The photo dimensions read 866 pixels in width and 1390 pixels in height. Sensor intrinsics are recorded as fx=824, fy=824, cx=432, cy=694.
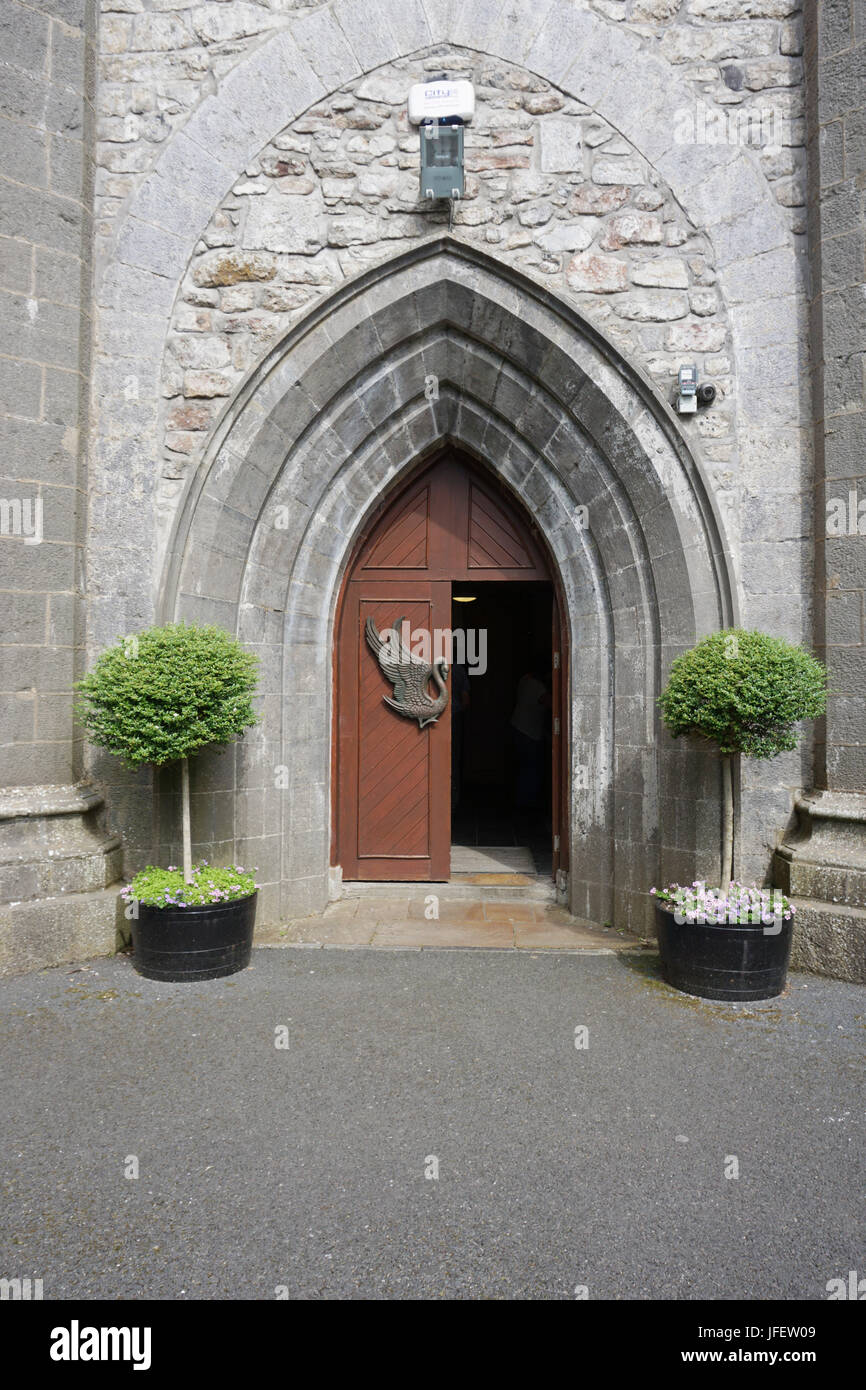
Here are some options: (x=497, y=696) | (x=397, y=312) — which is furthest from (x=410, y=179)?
(x=497, y=696)

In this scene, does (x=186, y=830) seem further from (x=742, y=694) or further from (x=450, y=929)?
(x=742, y=694)

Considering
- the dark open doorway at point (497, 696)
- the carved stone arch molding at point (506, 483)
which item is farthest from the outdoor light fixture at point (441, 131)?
the dark open doorway at point (497, 696)

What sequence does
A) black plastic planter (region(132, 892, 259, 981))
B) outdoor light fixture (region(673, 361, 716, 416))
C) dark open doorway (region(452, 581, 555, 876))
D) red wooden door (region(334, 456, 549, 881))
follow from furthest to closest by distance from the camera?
1. dark open doorway (region(452, 581, 555, 876))
2. red wooden door (region(334, 456, 549, 881))
3. outdoor light fixture (region(673, 361, 716, 416))
4. black plastic planter (region(132, 892, 259, 981))

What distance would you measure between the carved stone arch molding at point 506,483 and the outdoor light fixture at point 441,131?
0.94 ft

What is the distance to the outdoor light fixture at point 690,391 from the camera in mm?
4461

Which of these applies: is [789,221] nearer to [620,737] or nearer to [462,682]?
[620,737]

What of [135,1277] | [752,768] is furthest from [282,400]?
[135,1277]

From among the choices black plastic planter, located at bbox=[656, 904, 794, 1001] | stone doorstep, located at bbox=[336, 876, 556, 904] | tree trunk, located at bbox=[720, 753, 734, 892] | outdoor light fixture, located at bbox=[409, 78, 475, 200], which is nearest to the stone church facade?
outdoor light fixture, located at bbox=[409, 78, 475, 200]

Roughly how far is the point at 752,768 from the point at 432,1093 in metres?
2.58

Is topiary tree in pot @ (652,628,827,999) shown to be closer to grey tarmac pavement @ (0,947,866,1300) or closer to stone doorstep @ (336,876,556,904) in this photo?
grey tarmac pavement @ (0,947,866,1300)

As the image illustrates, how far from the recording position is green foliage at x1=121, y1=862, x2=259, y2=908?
3977mm

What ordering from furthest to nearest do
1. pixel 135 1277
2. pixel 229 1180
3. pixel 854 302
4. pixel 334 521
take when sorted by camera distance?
1. pixel 334 521
2. pixel 854 302
3. pixel 229 1180
4. pixel 135 1277

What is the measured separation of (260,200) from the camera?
183 inches

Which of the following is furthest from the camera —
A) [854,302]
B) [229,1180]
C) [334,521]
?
[334,521]
